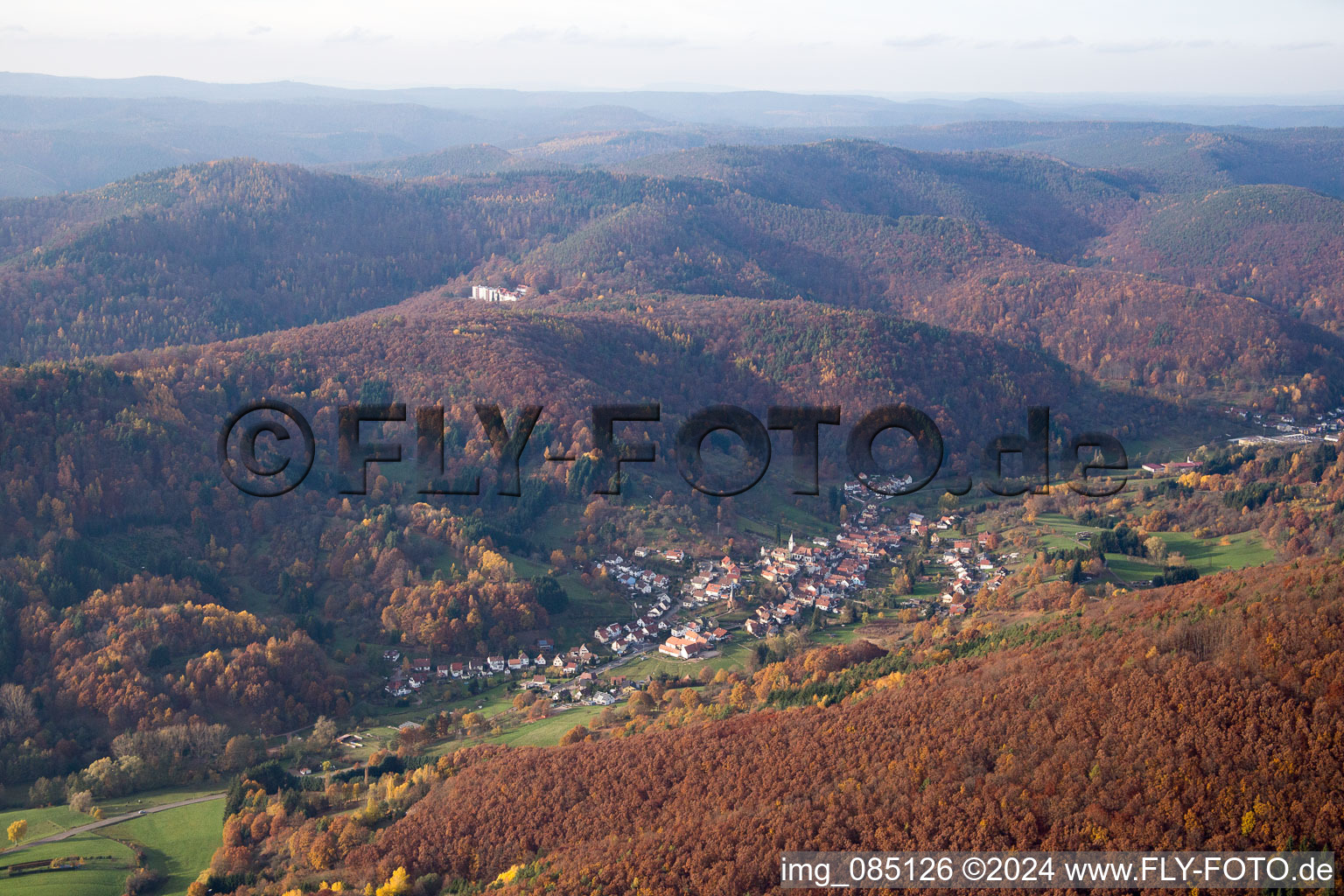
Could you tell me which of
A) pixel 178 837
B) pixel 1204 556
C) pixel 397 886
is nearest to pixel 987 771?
pixel 397 886

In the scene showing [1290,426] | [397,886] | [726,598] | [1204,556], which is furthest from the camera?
[1290,426]

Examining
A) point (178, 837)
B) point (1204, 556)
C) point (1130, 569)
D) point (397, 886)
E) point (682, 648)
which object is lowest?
point (682, 648)

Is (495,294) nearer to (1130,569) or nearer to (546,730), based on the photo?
(1130,569)

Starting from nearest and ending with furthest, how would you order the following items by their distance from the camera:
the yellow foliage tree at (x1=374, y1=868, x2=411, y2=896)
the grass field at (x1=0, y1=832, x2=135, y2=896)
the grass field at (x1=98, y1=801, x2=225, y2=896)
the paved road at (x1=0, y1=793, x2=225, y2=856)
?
the yellow foliage tree at (x1=374, y1=868, x2=411, y2=896), the grass field at (x1=0, y1=832, x2=135, y2=896), the grass field at (x1=98, y1=801, x2=225, y2=896), the paved road at (x1=0, y1=793, x2=225, y2=856)

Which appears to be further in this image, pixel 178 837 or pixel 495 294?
pixel 495 294

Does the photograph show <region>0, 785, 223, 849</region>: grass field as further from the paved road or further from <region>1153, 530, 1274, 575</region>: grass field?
<region>1153, 530, 1274, 575</region>: grass field

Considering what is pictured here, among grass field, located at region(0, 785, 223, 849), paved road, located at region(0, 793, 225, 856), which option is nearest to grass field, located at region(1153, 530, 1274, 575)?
paved road, located at region(0, 793, 225, 856)
